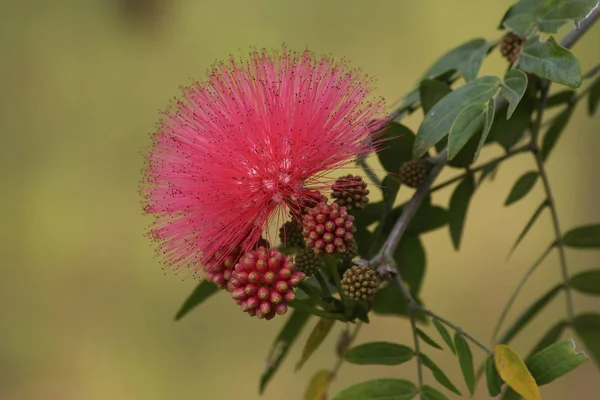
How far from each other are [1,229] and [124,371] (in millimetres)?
476

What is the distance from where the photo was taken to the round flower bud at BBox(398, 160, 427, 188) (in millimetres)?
643

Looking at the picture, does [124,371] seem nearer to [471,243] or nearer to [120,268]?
[120,268]

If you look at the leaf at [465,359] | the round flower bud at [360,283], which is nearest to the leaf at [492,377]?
the leaf at [465,359]

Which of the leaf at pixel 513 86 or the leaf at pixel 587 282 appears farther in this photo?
the leaf at pixel 587 282

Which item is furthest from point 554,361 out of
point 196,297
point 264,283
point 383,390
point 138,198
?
point 138,198

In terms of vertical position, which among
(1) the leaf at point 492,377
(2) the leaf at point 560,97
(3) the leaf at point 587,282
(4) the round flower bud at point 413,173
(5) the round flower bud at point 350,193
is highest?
(5) the round flower bud at point 350,193

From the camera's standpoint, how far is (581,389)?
1.72 metres

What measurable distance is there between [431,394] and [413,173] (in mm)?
204

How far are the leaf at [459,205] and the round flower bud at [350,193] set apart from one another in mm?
193

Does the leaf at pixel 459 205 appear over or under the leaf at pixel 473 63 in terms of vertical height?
under

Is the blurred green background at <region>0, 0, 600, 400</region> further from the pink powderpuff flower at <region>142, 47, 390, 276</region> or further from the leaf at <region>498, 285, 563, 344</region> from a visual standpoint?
the pink powderpuff flower at <region>142, 47, 390, 276</region>

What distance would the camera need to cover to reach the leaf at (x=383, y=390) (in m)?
0.62

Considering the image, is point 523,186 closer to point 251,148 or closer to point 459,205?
point 459,205

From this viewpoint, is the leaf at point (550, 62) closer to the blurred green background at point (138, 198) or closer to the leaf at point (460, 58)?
the leaf at point (460, 58)
